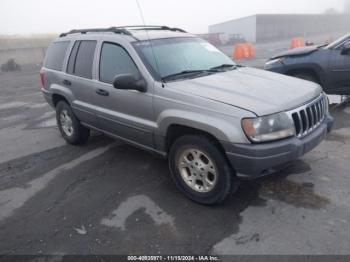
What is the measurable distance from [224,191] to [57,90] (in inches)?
140

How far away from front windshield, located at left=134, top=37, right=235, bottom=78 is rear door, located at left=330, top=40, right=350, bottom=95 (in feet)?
9.87

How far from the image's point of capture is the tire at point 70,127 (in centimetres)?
567

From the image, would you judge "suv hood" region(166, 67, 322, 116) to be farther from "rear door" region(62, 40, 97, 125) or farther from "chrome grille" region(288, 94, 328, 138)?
"rear door" region(62, 40, 97, 125)

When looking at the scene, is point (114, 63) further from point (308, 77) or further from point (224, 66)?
point (308, 77)

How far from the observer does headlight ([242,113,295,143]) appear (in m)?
3.24

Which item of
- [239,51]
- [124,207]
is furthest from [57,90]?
[239,51]

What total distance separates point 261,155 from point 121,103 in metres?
1.98

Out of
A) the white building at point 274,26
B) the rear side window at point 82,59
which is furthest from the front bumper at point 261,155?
the white building at point 274,26

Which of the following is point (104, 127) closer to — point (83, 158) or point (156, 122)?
point (83, 158)

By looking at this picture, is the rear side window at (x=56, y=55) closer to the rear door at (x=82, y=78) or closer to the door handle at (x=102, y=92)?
the rear door at (x=82, y=78)

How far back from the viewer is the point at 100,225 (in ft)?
11.8

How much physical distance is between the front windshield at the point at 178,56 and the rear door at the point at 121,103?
22 cm

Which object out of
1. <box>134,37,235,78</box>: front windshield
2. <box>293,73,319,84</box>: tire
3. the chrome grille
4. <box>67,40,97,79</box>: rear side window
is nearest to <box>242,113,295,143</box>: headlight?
the chrome grille

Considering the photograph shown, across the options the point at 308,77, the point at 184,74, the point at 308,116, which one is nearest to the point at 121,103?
the point at 184,74
